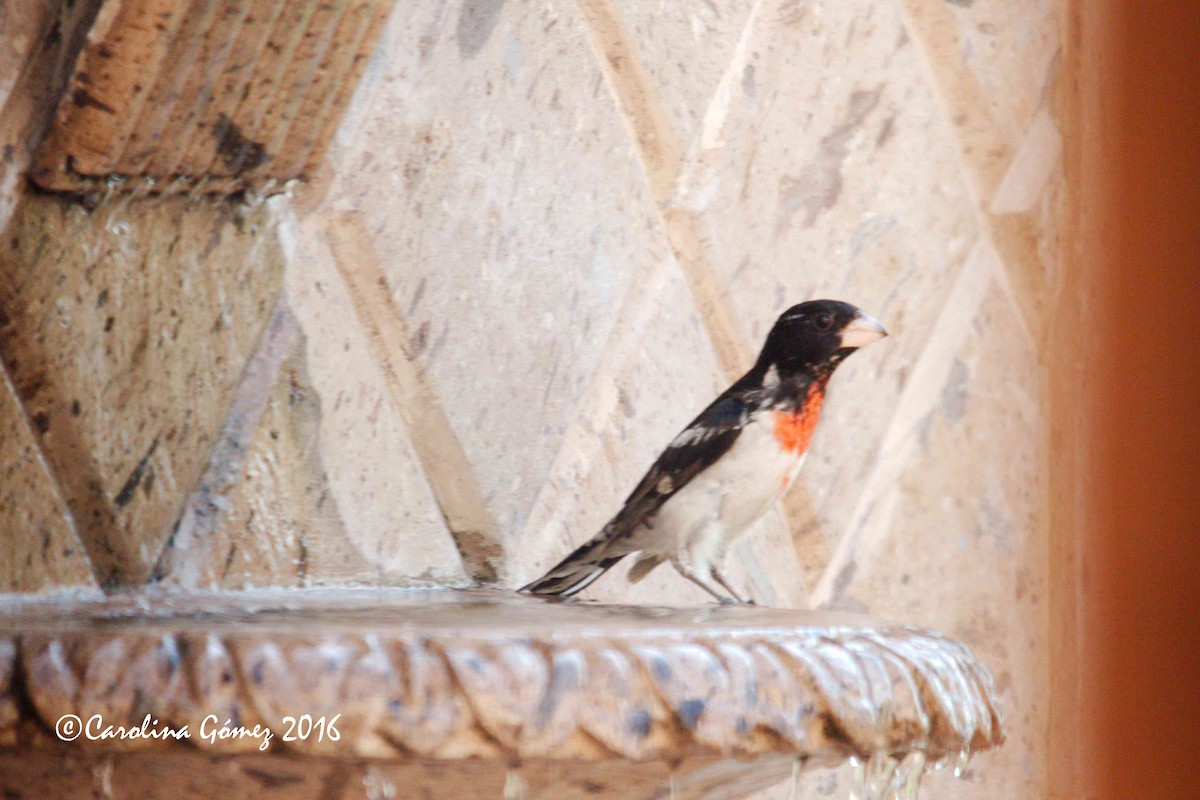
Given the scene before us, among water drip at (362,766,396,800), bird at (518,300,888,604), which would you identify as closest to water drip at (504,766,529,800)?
water drip at (362,766,396,800)

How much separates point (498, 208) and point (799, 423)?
421 mm

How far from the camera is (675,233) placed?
160 cm

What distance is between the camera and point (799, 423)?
1.16 meters

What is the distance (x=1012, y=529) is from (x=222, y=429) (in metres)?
1.13

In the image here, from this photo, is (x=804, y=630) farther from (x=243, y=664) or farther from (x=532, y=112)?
(x=532, y=112)

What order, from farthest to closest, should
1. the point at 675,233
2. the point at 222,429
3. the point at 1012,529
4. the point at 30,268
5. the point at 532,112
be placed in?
the point at 1012,529
the point at 675,233
the point at 532,112
the point at 222,429
the point at 30,268

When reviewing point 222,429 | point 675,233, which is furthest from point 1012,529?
point 222,429

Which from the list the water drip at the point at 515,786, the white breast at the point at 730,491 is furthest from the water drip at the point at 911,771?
the white breast at the point at 730,491

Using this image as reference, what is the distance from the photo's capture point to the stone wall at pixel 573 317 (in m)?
1.14

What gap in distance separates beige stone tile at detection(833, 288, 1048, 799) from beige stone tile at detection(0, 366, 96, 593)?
964 mm

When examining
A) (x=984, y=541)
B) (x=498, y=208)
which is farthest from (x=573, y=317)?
(x=984, y=541)

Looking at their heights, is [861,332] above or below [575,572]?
above

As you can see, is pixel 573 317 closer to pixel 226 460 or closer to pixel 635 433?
pixel 635 433

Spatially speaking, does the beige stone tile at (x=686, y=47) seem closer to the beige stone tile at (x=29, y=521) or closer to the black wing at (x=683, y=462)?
the black wing at (x=683, y=462)
